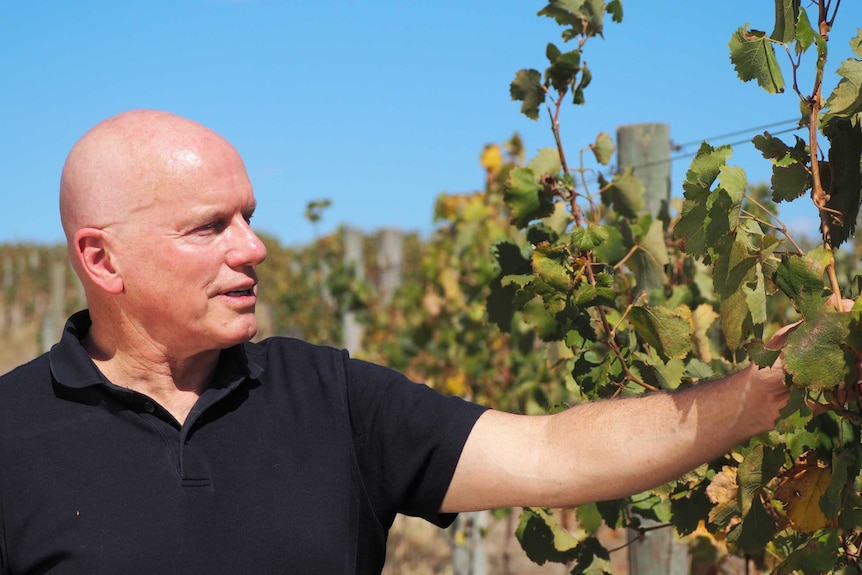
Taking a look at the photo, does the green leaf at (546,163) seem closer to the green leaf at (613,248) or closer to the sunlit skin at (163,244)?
the green leaf at (613,248)

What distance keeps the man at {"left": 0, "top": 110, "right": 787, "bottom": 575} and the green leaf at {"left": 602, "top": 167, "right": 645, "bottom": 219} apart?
0.87 m

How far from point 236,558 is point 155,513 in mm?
165

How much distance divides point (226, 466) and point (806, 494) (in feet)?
3.35

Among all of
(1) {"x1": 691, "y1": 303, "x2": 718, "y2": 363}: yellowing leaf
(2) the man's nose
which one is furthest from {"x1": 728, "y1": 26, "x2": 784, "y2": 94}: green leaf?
(1) {"x1": 691, "y1": 303, "x2": 718, "y2": 363}: yellowing leaf

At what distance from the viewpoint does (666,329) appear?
6.24 ft

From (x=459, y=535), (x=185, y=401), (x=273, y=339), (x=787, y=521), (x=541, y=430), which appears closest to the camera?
(x=787, y=521)

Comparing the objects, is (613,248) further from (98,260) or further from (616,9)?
(98,260)

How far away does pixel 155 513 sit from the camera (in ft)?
5.87

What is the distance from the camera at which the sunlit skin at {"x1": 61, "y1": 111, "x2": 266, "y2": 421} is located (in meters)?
1.93

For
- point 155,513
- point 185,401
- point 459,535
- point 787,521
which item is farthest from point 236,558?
point 459,535

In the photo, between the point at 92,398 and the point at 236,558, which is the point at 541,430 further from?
the point at 92,398

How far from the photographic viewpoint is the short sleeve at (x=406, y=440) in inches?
→ 76.2

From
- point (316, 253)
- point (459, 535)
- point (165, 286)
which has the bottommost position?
point (459, 535)

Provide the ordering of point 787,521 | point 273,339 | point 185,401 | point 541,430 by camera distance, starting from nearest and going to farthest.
Answer: point 787,521 < point 541,430 < point 185,401 < point 273,339
